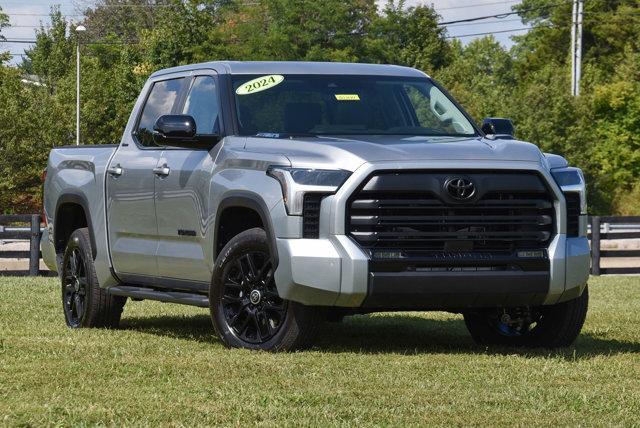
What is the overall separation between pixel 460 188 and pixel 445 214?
18 cm

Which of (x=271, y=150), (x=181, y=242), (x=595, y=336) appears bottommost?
(x=595, y=336)

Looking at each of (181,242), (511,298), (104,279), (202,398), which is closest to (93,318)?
(104,279)

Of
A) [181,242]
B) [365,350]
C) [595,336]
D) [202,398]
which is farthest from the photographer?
[595,336]

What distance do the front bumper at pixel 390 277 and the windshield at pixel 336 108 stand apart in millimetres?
1177

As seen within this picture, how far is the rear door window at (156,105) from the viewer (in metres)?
11.5

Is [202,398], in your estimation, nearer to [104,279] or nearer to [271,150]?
[271,150]

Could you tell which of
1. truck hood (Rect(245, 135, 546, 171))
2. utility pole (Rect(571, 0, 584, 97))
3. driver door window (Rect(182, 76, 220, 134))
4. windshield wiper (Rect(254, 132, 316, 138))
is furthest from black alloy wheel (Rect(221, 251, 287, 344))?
utility pole (Rect(571, 0, 584, 97))

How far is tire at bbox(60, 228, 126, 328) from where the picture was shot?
12.1m

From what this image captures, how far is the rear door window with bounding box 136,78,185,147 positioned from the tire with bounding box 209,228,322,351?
183 centimetres

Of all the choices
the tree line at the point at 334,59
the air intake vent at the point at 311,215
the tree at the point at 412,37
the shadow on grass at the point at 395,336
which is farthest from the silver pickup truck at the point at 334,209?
the tree at the point at 412,37

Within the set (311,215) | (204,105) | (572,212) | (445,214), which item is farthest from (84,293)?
(572,212)

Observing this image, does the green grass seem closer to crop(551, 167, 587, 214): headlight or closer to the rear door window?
crop(551, 167, 587, 214): headlight

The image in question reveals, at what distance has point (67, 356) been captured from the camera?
965cm

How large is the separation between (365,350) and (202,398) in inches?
105
